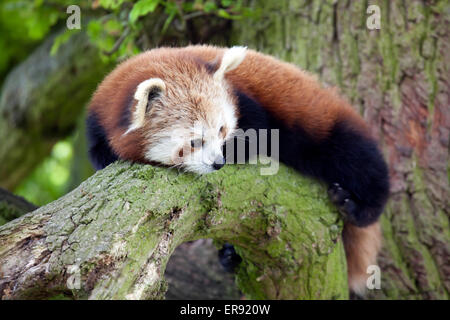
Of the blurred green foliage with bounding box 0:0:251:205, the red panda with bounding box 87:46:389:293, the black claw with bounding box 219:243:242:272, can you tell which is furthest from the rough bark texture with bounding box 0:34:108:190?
the black claw with bounding box 219:243:242:272

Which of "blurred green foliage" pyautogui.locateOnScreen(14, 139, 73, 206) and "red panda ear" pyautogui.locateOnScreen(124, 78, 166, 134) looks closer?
"red panda ear" pyautogui.locateOnScreen(124, 78, 166, 134)

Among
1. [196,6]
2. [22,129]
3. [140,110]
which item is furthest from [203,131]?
[22,129]

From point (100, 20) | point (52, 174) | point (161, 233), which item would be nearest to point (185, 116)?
point (161, 233)

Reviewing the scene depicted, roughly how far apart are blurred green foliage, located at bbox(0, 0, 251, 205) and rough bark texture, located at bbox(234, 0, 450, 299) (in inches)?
34.9

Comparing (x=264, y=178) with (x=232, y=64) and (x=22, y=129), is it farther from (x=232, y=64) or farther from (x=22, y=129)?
(x=22, y=129)

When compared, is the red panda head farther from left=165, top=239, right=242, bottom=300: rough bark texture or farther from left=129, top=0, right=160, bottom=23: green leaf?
left=165, top=239, right=242, bottom=300: rough bark texture

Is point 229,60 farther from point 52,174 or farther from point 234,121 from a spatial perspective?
point 52,174

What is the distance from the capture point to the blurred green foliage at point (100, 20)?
14.9ft

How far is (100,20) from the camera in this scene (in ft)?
16.2

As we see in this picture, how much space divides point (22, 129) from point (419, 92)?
5.08m

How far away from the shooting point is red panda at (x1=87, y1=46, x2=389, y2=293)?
3.06m

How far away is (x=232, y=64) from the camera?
3.22 meters

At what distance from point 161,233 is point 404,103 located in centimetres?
272

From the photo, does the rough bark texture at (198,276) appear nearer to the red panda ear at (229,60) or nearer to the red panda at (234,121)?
the red panda at (234,121)
